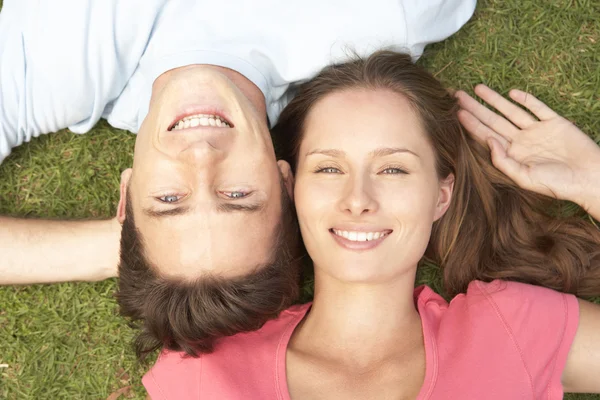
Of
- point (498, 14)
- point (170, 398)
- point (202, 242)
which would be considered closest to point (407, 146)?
point (202, 242)

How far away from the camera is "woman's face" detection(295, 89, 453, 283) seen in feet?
9.89

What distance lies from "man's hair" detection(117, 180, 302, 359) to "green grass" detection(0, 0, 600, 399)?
2.65 feet

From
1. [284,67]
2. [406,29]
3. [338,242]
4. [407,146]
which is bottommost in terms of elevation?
[338,242]

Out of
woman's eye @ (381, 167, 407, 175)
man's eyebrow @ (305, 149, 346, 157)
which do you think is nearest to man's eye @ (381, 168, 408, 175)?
woman's eye @ (381, 167, 407, 175)

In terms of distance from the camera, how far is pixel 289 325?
3.50 meters

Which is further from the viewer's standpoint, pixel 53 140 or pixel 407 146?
pixel 53 140

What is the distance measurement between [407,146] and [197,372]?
5.60 feet

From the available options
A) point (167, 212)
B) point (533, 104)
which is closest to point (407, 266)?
point (167, 212)

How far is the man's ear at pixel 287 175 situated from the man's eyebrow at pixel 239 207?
0.39 meters

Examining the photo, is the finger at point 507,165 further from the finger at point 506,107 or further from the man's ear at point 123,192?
the man's ear at point 123,192

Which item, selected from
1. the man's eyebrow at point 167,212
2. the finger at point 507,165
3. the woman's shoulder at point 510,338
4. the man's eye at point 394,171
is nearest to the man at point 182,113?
the man's eyebrow at point 167,212

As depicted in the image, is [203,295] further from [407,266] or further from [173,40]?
[173,40]

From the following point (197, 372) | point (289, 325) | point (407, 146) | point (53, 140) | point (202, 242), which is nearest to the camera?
point (202, 242)

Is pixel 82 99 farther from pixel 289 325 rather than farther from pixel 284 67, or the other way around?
pixel 289 325
